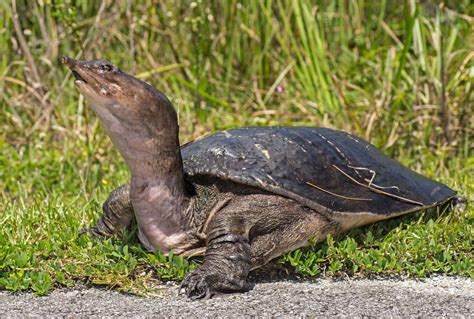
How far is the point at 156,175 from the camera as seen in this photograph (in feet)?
9.93

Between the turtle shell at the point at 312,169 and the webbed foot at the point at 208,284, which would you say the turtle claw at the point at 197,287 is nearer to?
the webbed foot at the point at 208,284

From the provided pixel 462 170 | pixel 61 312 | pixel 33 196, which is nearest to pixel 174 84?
pixel 33 196

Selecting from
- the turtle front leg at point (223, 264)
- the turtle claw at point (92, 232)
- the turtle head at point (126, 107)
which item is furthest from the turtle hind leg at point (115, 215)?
the turtle front leg at point (223, 264)

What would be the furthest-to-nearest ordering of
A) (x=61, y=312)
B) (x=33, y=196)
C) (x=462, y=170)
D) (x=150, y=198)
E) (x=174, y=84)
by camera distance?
(x=174, y=84) < (x=462, y=170) < (x=33, y=196) < (x=150, y=198) < (x=61, y=312)

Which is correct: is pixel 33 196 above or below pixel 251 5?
below

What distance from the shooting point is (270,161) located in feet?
10.3

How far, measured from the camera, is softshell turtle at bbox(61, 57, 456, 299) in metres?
2.88

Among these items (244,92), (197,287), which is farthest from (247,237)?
(244,92)

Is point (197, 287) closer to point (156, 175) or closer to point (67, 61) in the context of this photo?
point (156, 175)

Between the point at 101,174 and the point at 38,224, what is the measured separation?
1225mm

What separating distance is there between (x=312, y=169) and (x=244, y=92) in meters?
2.75

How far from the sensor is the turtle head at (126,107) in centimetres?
285

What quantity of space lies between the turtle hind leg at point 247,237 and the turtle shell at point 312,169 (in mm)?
71

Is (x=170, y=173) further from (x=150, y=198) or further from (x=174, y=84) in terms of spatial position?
(x=174, y=84)
